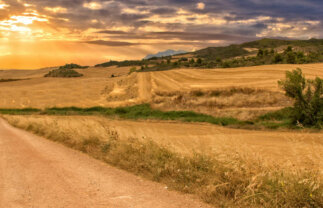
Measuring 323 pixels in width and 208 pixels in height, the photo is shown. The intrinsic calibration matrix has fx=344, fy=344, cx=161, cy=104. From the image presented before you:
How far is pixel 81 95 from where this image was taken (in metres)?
62.4

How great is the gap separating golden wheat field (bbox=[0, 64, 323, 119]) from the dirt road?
21138mm

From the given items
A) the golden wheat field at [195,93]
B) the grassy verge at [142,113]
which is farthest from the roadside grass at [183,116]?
the golden wheat field at [195,93]

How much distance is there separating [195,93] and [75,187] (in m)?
32.5

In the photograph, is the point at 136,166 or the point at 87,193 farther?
the point at 136,166

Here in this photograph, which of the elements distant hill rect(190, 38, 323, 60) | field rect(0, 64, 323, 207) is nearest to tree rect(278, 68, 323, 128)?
field rect(0, 64, 323, 207)

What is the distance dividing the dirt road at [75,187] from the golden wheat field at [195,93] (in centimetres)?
2114

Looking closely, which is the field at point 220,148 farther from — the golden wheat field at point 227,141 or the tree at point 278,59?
the tree at point 278,59

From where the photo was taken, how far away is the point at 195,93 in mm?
39719

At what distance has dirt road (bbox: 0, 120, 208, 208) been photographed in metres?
6.81

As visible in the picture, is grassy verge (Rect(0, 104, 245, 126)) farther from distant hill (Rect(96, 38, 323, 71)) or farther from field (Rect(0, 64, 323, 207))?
distant hill (Rect(96, 38, 323, 71))

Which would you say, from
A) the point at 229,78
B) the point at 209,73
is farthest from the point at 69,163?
the point at 209,73

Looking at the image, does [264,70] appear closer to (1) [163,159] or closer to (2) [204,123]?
(2) [204,123]

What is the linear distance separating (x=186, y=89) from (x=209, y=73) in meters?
12.6

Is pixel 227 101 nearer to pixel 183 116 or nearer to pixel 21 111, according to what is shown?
pixel 183 116
